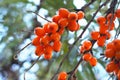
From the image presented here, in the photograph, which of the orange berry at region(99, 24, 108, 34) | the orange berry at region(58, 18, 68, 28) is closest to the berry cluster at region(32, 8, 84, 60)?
the orange berry at region(58, 18, 68, 28)

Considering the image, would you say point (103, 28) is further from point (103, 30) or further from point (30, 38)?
point (30, 38)

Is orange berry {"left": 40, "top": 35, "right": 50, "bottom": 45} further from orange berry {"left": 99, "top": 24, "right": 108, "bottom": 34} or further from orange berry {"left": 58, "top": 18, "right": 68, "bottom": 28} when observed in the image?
orange berry {"left": 99, "top": 24, "right": 108, "bottom": 34}

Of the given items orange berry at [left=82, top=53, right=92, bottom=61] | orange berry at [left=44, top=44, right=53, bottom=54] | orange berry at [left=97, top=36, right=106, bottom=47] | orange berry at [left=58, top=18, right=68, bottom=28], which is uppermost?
orange berry at [left=58, top=18, right=68, bottom=28]

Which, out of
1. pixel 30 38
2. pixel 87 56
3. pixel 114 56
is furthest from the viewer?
pixel 30 38

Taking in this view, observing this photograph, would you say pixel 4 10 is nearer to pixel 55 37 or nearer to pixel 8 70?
pixel 8 70

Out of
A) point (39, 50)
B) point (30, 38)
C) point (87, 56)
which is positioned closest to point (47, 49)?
point (39, 50)

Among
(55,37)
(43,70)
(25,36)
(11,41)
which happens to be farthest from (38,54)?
(43,70)

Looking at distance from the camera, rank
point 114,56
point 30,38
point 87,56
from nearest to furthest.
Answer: point 114,56 < point 87,56 < point 30,38

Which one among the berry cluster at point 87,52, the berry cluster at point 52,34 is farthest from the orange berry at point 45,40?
the berry cluster at point 87,52
